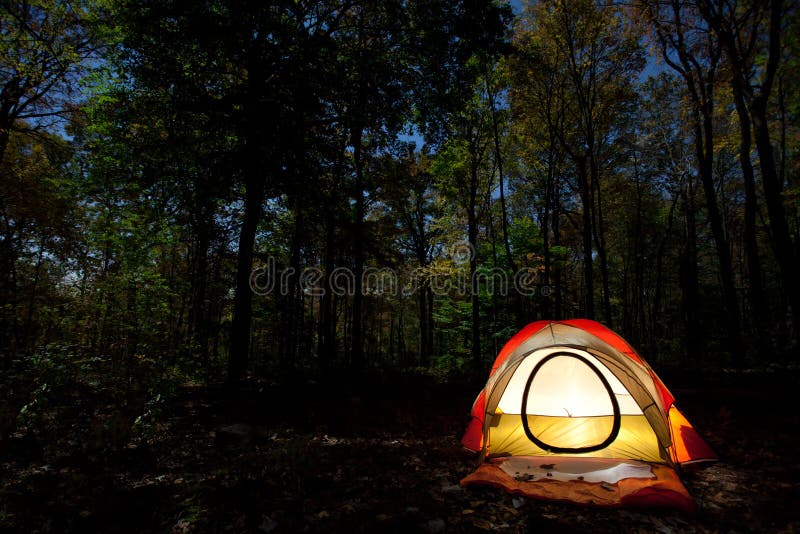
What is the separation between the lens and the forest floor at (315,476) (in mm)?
3340

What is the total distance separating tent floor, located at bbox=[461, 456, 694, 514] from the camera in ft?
11.7

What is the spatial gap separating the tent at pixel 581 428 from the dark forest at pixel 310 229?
30 cm

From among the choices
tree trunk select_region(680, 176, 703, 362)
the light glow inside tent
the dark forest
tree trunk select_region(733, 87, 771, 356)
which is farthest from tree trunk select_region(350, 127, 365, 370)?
tree trunk select_region(680, 176, 703, 362)

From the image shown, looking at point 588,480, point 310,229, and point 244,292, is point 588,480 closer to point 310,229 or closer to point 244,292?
point 244,292

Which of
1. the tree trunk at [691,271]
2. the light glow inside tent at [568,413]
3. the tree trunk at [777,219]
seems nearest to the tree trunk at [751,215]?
the tree trunk at [777,219]

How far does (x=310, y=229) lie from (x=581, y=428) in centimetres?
1245

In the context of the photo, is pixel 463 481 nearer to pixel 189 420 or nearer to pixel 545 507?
pixel 545 507

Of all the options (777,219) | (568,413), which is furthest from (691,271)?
(568,413)

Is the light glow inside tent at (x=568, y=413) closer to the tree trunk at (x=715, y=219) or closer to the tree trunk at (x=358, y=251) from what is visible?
the tree trunk at (x=358, y=251)

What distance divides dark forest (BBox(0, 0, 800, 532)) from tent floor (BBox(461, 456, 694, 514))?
0.53ft

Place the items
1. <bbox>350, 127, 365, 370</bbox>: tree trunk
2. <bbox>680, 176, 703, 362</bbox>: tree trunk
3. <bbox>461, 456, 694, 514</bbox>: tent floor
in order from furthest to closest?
1. <bbox>680, 176, 703, 362</bbox>: tree trunk
2. <bbox>350, 127, 365, 370</bbox>: tree trunk
3. <bbox>461, 456, 694, 514</bbox>: tent floor

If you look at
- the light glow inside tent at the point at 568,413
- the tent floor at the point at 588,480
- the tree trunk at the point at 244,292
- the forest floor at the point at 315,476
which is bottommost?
the forest floor at the point at 315,476

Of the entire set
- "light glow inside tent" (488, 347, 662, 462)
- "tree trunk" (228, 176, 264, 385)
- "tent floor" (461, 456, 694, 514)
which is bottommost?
"tent floor" (461, 456, 694, 514)

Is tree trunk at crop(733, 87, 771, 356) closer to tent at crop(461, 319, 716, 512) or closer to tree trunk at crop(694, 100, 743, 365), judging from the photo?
tree trunk at crop(694, 100, 743, 365)
